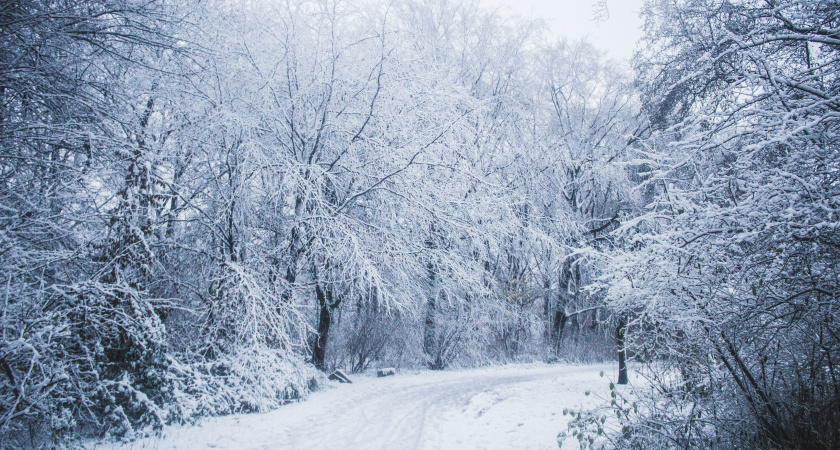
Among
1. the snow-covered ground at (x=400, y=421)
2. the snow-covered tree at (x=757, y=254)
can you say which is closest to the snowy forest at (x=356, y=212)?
the snow-covered tree at (x=757, y=254)

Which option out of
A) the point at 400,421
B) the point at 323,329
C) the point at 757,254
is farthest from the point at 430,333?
the point at 757,254

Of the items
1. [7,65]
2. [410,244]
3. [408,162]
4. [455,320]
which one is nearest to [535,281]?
[455,320]

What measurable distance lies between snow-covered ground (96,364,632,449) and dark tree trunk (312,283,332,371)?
1143mm

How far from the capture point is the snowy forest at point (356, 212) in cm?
297

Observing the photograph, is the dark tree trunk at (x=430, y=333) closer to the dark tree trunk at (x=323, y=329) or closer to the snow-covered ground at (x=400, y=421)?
the snow-covered ground at (x=400, y=421)

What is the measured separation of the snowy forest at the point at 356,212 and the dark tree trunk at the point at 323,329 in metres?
0.09

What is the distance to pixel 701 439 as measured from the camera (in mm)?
3404

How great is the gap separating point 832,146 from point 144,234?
708cm

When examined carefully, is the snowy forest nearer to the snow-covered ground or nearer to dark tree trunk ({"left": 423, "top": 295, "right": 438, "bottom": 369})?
dark tree trunk ({"left": 423, "top": 295, "right": 438, "bottom": 369})

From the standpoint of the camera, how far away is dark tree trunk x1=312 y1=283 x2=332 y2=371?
973cm

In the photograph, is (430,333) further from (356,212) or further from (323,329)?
(356,212)

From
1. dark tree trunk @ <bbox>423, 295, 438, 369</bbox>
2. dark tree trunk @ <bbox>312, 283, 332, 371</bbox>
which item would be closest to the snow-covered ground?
dark tree trunk @ <bbox>312, 283, 332, 371</bbox>

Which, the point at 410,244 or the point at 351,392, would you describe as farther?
the point at 410,244

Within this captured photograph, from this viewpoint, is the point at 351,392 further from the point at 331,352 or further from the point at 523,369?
the point at 523,369
